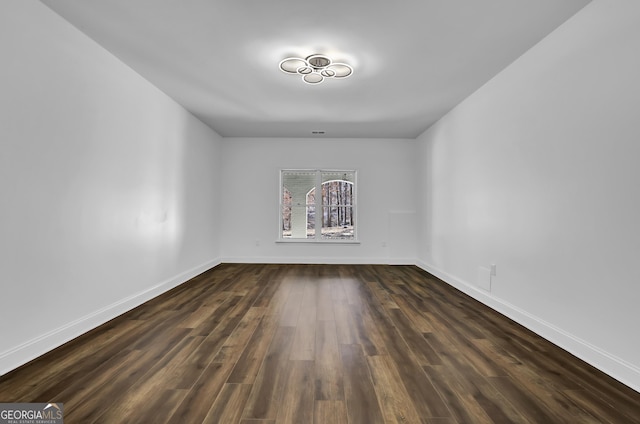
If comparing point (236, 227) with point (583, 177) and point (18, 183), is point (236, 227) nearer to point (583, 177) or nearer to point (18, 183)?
point (18, 183)

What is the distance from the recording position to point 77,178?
2631mm

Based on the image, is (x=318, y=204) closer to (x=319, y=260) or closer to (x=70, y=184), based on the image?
(x=319, y=260)

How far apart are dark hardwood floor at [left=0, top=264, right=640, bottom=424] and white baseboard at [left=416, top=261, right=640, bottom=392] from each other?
6 cm

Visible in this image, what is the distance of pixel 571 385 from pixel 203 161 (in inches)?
216

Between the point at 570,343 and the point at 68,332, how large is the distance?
4006mm

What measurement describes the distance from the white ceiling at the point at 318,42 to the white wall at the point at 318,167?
1973 millimetres

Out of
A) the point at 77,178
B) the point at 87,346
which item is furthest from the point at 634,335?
the point at 77,178

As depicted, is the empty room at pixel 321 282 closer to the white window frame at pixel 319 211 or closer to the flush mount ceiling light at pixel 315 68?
the flush mount ceiling light at pixel 315 68

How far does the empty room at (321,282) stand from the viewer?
1.85 metres

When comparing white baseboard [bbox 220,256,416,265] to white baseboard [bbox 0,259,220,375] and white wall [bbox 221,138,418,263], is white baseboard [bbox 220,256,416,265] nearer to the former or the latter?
white wall [bbox 221,138,418,263]

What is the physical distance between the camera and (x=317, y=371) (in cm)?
203

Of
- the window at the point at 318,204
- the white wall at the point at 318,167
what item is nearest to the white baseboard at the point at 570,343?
the white wall at the point at 318,167

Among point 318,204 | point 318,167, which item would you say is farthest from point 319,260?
point 318,167

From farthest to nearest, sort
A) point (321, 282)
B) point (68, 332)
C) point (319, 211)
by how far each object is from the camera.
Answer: point (319, 211) → point (321, 282) → point (68, 332)
